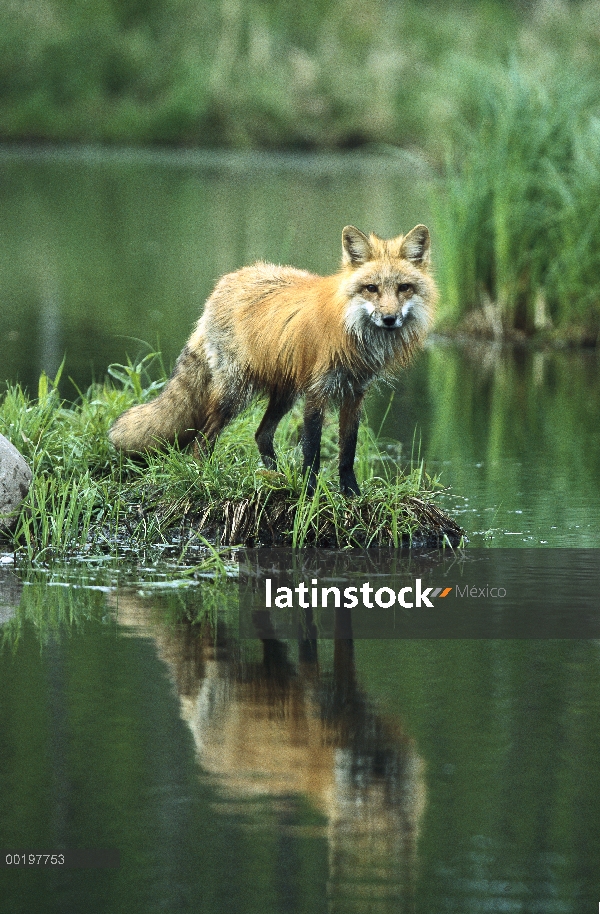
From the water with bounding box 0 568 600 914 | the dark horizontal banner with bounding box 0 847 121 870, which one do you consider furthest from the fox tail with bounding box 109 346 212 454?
the dark horizontal banner with bounding box 0 847 121 870

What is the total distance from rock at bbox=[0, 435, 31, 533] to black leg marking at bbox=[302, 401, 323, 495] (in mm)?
1387

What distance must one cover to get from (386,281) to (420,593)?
Answer: 1430 millimetres

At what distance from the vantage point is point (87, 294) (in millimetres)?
18047

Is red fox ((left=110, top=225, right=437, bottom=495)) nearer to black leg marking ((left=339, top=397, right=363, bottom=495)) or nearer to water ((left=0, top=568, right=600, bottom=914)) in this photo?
black leg marking ((left=339, top=397, right=363, bottom=495))

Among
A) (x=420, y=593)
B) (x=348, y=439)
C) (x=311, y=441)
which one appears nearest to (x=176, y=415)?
(x=311, y=441)

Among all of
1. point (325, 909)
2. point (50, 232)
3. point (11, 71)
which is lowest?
point (325, 909)

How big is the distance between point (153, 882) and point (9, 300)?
14.0 metres

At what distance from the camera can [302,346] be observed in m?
7.38

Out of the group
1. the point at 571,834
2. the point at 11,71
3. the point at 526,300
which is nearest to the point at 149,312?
the point at 526,300

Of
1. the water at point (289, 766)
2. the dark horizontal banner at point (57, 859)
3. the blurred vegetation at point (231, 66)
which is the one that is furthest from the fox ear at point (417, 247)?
the blurred vegetation at point (231, 66)

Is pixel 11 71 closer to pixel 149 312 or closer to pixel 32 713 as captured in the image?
pixel 149 312

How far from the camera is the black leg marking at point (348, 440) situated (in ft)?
24.6

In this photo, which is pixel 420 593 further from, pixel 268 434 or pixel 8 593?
pixel 8 593

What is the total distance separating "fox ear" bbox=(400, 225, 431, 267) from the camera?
23.0ft
